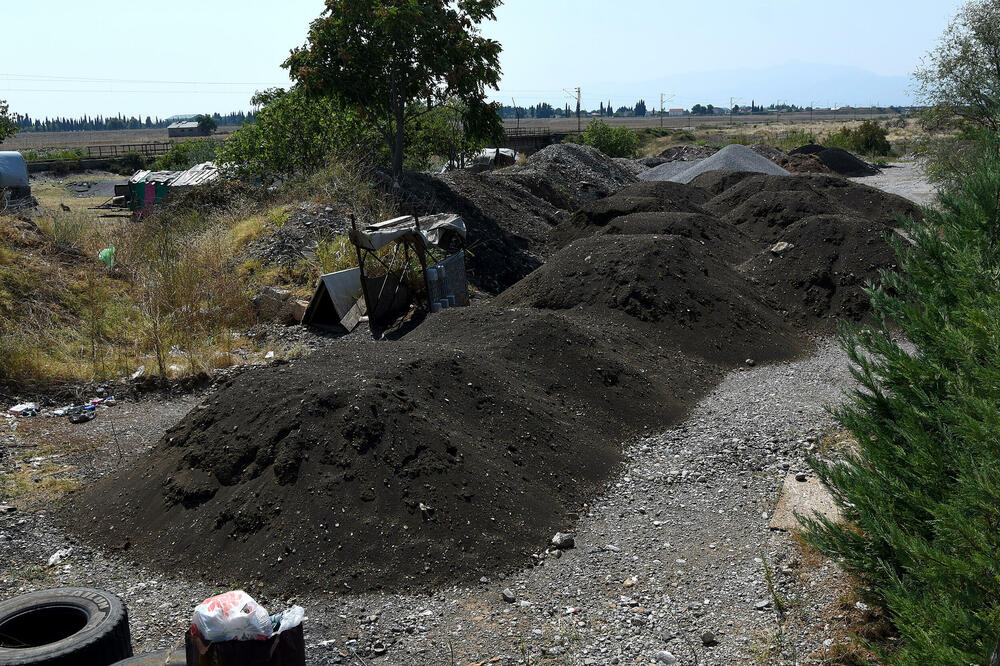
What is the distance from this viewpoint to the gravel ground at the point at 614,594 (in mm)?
4301

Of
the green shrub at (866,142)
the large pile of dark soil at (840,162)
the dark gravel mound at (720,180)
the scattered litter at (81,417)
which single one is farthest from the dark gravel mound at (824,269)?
the green shrub at (866,142)

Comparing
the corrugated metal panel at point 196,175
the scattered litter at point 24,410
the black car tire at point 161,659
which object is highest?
the corrugated metal panel at point 196,175

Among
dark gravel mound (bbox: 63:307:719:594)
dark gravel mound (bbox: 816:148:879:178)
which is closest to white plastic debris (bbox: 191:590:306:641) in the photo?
dark gravel mound (bbox: 63:307:719:594)

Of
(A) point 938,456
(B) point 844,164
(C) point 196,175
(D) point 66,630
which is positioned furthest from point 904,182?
(D) point 66,630

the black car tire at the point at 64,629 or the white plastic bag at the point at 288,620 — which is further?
the black car tire at the point at 64,629

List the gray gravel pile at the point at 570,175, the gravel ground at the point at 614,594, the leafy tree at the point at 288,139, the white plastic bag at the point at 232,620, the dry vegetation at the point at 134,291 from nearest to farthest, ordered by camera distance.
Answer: the white plastic bag at the point at 232,620 < the gravel ground at the point at 614,594 < the dry vegetation at the point at 134,291 < the leafy tree at the point at 288,139 < the gray gravel pile at the point at 570,175

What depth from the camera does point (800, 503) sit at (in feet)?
18.6

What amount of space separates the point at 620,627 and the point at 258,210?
13965mm

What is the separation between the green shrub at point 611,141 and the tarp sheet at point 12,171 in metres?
27.2

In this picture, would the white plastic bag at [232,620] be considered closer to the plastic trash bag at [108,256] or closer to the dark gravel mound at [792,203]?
the plastic trash bag at [108,256]

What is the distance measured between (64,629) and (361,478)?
1.99 meters

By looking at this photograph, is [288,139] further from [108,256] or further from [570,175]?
[570,175]

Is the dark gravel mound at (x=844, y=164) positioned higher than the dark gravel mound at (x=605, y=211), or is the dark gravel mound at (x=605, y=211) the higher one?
the dark gravel mound at (x=844, y=164)

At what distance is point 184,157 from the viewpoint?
48750 millimetres
